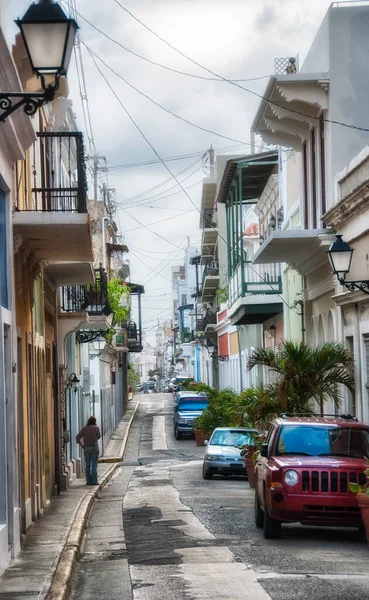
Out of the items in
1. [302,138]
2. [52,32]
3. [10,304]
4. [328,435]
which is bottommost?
[328,435]

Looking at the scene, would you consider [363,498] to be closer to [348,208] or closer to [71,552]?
[71,552]

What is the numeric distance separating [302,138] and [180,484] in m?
8.45

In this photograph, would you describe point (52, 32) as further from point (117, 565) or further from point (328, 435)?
point (328, 435)

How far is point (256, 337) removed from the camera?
45.2m

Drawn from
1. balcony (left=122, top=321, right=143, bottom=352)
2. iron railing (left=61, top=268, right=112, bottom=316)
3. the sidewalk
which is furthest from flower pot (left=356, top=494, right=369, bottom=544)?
balcony (left=122, top=321, right=143, bottom=352)

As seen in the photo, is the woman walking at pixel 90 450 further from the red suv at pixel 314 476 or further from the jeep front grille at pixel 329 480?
the jeep front grille at pixel 329 480

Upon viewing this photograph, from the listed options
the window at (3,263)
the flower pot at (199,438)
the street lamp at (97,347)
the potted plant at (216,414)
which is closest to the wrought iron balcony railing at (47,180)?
the window at (3,263)

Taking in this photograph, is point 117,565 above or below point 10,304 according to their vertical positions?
below

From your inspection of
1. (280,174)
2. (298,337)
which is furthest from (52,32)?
(280,174)

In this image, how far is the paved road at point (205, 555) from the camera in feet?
36.3

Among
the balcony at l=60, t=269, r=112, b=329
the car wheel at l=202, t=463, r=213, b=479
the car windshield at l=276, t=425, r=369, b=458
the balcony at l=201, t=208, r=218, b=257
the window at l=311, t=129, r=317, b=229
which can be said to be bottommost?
the car wheel at l=202, t=463, r=213, b=479

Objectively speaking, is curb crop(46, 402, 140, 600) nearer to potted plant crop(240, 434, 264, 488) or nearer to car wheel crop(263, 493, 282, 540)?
car wheel crop(263, 493, 282, 540)

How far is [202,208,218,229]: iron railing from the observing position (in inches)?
2857

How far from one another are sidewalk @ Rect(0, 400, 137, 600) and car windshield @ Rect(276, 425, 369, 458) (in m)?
3.29
